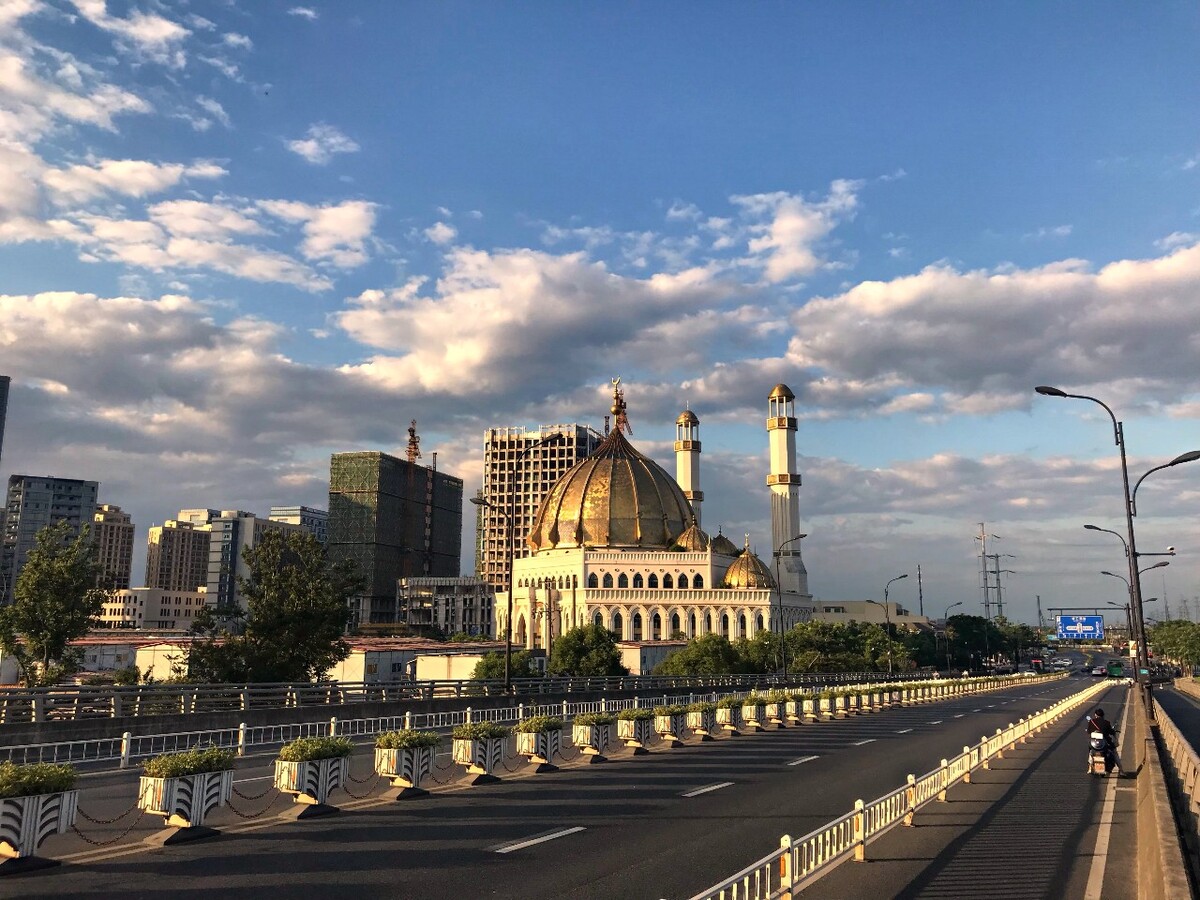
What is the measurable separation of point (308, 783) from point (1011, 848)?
11.5m

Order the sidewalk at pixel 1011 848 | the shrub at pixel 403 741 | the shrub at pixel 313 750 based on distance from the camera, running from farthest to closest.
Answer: the shrub at pixel 403 741, the shrub at pixel 313 750, the sidewalk at pixel 1011 848

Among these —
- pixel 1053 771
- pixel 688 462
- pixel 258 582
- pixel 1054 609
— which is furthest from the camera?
pixel 688 462

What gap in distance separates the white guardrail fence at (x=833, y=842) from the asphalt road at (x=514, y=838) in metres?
1.17

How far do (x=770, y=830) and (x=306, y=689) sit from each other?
836 inches

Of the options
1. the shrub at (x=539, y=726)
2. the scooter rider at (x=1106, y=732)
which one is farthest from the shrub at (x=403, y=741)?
the scooter rider at (x=1106, y=732)

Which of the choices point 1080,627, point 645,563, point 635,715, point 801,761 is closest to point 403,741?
point 635,715

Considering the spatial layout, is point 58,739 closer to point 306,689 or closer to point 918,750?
point 306,689

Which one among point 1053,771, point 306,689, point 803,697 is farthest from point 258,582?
point 1053,771

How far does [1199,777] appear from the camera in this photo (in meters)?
15.2

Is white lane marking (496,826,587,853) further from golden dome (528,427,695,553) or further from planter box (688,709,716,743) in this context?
golden dome (528,427,695,553)

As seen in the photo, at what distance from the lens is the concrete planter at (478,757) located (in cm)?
2050

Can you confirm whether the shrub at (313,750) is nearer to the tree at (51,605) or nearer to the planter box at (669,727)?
the planter box at (669,727)

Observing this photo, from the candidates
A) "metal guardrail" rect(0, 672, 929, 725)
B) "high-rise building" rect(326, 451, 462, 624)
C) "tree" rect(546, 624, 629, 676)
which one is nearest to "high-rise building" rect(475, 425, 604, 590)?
"high-rise building" rect(326, 451, 462, 624)

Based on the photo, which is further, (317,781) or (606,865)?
(317,781)
